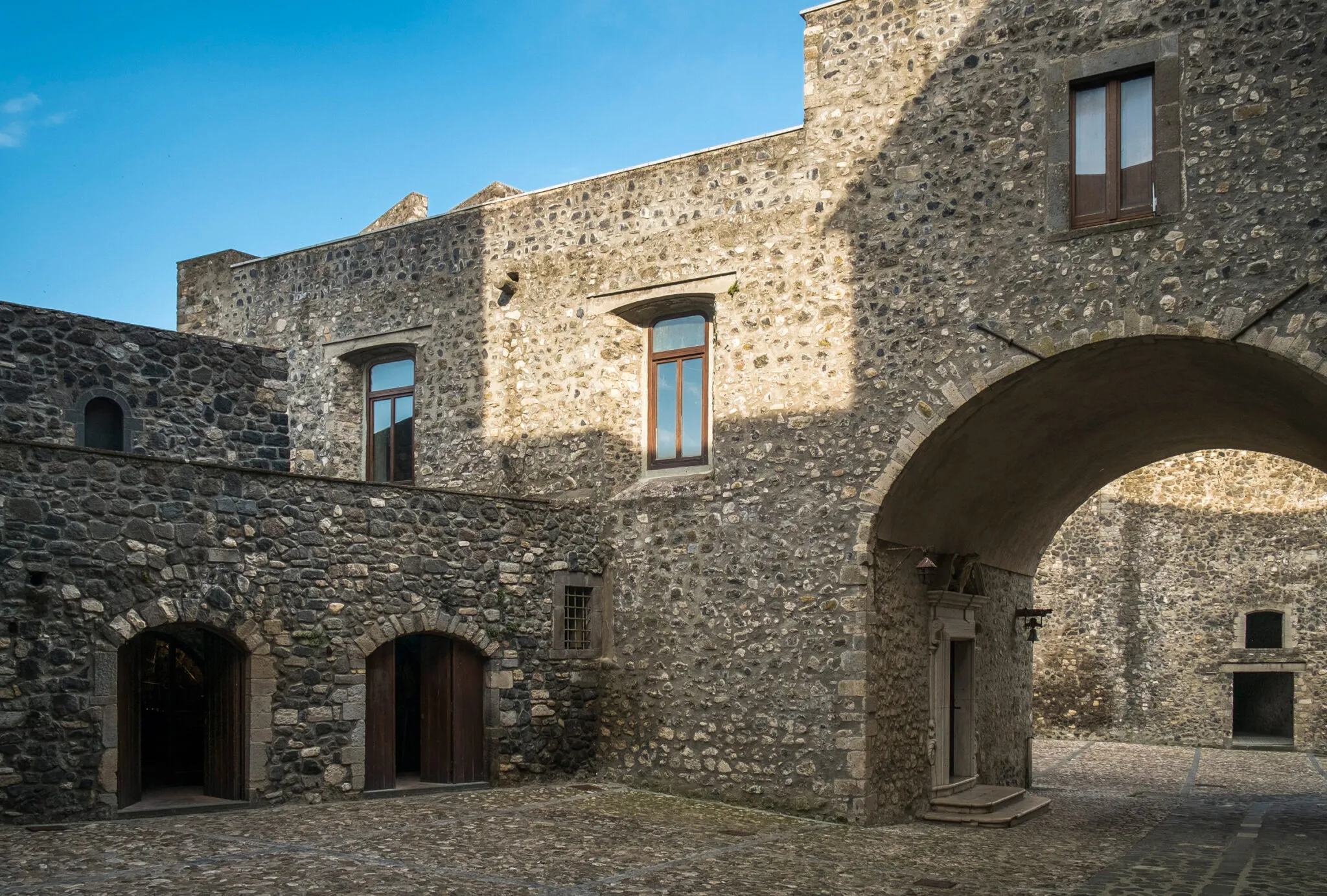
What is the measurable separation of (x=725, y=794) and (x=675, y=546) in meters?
2.46

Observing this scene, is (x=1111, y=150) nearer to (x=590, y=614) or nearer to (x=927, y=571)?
(x=927, y=571)

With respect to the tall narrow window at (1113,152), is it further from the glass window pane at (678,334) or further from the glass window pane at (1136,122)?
the glass window pane at (678,334)

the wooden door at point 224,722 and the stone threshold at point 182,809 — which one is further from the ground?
the wooden door at point 224,722

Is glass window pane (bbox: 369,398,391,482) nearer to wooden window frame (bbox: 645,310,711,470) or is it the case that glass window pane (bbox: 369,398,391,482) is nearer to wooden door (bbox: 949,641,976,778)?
wooden window frame (bbox: 645,310,711,470)

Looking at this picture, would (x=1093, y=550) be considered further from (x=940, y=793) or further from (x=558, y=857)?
(x=558, y=857)

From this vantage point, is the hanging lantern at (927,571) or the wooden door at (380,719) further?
the hanging lantern at (927,571)

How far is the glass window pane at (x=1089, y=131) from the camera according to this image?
1120cm

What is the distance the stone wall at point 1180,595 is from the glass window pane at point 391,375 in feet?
45.4

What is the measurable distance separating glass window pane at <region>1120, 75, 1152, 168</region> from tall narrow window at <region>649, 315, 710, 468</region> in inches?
178

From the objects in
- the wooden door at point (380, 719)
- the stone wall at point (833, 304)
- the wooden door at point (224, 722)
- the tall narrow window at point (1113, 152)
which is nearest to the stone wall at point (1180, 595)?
the stone wall at point (833, 304)

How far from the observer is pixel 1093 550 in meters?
24.1

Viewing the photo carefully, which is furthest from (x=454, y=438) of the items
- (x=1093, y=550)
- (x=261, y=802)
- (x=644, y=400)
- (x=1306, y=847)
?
(x=1093, y=550)

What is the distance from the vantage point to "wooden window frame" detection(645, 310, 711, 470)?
536 inches

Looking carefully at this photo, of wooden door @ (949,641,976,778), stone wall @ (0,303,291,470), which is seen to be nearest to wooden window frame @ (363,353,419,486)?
stone wall @ (0,303,291,470)
